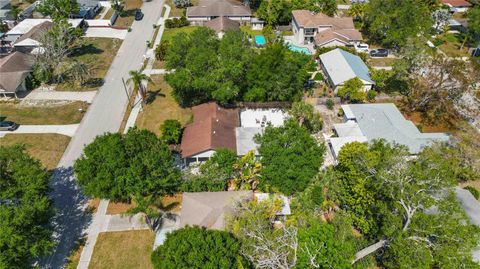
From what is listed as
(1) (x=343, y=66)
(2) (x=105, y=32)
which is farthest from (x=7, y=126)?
(1) (x=343, y=66)

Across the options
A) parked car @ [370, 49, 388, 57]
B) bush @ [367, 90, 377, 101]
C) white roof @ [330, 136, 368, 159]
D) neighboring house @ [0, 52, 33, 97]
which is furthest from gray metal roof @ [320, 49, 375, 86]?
neighboring house @ [0, 52, 33, 97]

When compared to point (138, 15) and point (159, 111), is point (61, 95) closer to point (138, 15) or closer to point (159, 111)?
point (159, 111)

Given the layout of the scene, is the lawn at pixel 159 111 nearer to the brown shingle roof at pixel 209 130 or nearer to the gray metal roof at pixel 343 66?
the brown shingle roof at pixel 209 130

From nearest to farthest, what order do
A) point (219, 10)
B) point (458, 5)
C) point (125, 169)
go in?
1. point (125, 169)
2. point (219, 10)
3. point (458, 5)

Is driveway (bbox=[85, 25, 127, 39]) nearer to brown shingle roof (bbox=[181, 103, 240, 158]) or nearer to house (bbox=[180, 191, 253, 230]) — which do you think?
brown shingle roof (bbox=[181, 103, 240, 158])

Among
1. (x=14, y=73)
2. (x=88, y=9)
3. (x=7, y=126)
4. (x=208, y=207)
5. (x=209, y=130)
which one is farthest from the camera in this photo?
(x=88, y=9)

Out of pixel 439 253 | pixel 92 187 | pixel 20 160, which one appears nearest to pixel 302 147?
pixel 439 253

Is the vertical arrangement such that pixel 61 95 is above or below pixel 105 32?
below

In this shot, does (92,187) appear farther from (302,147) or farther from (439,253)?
(439,253)
